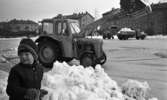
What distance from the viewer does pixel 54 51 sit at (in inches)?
233

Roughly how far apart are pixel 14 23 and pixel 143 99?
1440 mm

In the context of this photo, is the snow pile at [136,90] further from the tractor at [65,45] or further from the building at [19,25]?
the tractor at [65,45]

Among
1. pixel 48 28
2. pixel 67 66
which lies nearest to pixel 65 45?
pixel 48 28

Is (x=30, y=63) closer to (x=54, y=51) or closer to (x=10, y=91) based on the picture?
(x=10, y=91)

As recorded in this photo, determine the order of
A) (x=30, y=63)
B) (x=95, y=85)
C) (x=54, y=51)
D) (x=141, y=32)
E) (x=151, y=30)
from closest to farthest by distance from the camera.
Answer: (x=30, y=63) → (x=95, y=85) → (x=54, y=51) → (x=141, y=32) → (x=151, y=30)

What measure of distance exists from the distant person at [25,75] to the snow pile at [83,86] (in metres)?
0.77

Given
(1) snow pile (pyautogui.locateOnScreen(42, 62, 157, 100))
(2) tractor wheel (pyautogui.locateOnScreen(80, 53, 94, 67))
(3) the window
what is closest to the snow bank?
(1) snow pile (pyautogui.locateOnScreen(42, 62, 157, 100))

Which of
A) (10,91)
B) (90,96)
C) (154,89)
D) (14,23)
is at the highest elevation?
(14,23)

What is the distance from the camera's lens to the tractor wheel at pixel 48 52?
588cm

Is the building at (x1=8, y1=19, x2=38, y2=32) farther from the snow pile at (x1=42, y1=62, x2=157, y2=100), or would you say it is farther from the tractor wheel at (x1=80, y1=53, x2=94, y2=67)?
the tractor wheel at (x1=80, y1=53, x2=94, y2=67)

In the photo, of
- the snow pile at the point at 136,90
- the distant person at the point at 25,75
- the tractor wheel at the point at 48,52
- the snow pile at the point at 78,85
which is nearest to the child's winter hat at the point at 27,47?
the distant person at the point at 25,75

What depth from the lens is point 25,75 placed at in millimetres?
1661

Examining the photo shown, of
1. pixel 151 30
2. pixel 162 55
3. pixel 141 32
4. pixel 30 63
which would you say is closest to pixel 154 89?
pixel 30 63

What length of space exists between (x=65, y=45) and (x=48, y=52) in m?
0.46
